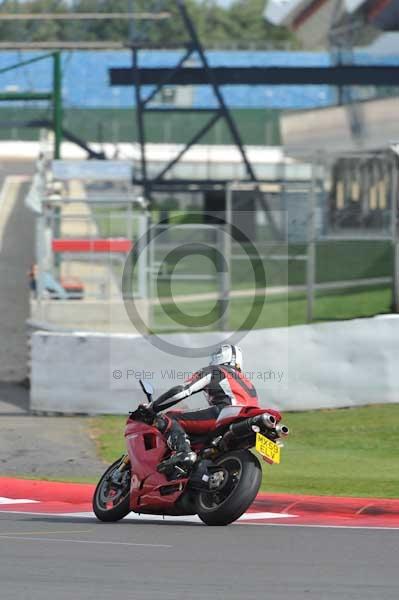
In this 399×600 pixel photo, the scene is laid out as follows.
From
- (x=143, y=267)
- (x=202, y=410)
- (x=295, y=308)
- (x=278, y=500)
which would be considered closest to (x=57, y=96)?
(x=295, y=308)

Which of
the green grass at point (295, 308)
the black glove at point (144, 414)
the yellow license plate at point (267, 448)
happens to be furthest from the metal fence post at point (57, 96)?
the yellow license plate at point (267, 448)

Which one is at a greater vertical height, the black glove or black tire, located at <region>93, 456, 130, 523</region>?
the black glove

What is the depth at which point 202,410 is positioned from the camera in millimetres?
10328

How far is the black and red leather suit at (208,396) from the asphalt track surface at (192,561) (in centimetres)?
71

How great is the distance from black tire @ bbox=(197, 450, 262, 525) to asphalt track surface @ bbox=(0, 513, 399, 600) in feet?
0.39

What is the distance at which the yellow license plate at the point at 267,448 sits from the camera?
9659 mm

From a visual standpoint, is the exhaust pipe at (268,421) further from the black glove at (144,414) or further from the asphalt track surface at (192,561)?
the black glove at (144,414)

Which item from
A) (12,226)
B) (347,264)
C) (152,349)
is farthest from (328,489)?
(12,226)

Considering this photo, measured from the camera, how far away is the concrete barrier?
16484 mm

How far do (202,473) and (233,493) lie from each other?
0.32m

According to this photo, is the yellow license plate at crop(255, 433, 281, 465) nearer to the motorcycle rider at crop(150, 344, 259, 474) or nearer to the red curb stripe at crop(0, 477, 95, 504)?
the motorcycle rider at crop(150, 344, 259, 474)

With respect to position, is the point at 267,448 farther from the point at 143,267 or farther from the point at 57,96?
the point at 57,96

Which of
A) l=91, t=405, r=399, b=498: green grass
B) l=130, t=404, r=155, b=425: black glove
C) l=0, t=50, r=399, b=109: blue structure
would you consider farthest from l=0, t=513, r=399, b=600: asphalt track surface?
l=0, t=50, r=399, b=109: blue structure

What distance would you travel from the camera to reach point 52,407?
1791 centimetres
